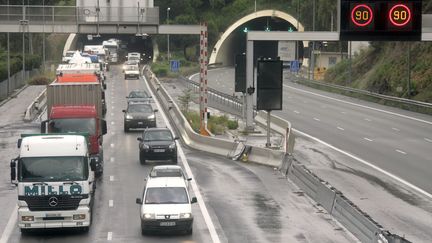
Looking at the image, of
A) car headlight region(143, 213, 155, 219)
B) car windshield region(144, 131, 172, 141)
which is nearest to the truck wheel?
car headlight region(143, 213, 155, 219)

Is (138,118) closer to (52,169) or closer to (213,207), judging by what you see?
(213,207)

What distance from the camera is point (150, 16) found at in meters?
54.9

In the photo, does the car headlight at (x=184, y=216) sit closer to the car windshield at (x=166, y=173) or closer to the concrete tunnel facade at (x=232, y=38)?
the car windshield at (x=166, y=173)

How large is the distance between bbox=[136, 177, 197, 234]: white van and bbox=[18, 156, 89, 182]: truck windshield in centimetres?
198

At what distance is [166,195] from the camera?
25.5 metres

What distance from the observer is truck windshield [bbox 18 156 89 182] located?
24.8 metres

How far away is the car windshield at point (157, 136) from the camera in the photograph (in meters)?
40.8

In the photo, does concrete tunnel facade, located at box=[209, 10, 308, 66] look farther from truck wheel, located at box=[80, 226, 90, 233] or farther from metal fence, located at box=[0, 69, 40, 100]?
truck wheel, located at box=[80, 226, 90, 233]

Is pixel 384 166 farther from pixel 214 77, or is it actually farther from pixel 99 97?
pixel 214 77

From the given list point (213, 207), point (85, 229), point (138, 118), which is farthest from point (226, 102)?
point (85, 229)

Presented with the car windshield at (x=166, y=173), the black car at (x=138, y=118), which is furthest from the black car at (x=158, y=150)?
the black car at (x=138, y=118)

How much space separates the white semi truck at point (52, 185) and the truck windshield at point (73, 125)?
9.03 metres

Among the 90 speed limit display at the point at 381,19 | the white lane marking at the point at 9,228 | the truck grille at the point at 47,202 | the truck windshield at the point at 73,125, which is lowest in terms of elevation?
the white lane marking at the point at 9,228

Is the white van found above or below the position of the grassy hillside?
below
